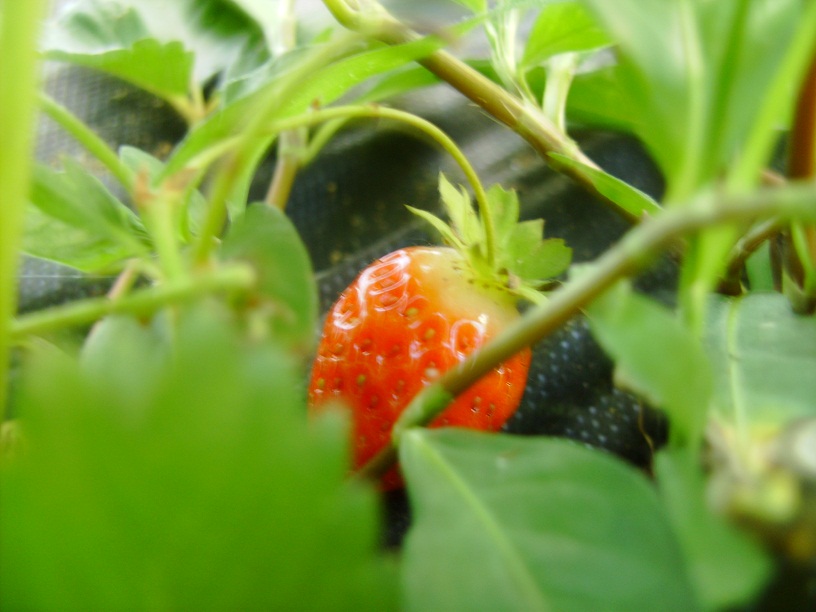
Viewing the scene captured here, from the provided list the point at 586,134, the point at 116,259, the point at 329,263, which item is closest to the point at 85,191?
the point at 116,259

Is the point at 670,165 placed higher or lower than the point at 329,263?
higher

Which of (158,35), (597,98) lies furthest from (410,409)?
(158,35)

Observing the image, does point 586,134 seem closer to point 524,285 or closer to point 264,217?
point 524,285

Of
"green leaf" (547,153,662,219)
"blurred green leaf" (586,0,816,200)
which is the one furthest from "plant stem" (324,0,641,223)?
"blurred green leaf" (586,0,816,200)

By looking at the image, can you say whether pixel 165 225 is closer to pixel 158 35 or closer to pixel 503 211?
pixel 503 211

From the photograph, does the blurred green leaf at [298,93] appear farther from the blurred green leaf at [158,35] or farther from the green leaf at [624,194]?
the blurred green leaf at [158,35]

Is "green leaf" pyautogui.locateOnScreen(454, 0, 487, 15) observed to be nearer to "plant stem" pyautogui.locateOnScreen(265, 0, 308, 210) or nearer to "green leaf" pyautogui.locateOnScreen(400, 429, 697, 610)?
"plant stem" pyautogui.locateOnScreen(265, 0, 308, 210)
